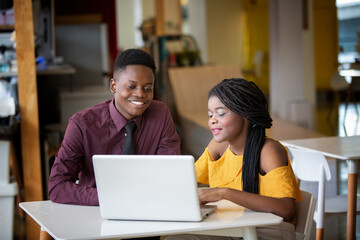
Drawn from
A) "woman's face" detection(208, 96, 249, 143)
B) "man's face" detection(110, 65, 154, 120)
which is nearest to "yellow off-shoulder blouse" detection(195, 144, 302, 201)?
"woman's face" detection(208, 96, 249, 143)

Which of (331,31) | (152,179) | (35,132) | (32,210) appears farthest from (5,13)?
(331,31)

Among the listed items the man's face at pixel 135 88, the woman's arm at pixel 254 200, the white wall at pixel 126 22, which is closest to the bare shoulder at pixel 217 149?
the man's face at pixel 135 88

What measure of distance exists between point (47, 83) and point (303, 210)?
4.56m

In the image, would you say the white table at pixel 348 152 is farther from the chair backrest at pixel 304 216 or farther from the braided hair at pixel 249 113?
the braided hair at pixel 249 113

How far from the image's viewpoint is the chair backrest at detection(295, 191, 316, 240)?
2.09 meters

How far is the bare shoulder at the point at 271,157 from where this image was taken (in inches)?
78.7

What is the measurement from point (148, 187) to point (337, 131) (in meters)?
4.87

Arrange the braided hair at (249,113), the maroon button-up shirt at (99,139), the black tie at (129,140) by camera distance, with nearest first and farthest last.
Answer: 1. the braided hair at (249,113)
2. the maroon button-up shirt at (99,139)
3. the black tie at (129,140)

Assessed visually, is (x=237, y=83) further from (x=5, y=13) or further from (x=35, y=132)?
(x=5, y=13)

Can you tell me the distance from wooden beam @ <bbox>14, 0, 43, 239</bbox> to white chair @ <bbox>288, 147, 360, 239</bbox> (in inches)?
68.2

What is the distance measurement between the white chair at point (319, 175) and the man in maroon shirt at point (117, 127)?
0.94 meters

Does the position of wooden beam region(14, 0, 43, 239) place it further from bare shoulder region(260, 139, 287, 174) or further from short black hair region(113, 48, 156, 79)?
bare shoulder region(260, 139, 287, 174)

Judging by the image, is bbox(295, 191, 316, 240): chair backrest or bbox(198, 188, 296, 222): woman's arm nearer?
bbox(198, 188, 296, 222): woman's arm

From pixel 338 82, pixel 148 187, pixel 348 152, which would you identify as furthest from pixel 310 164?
pixel 338 82
